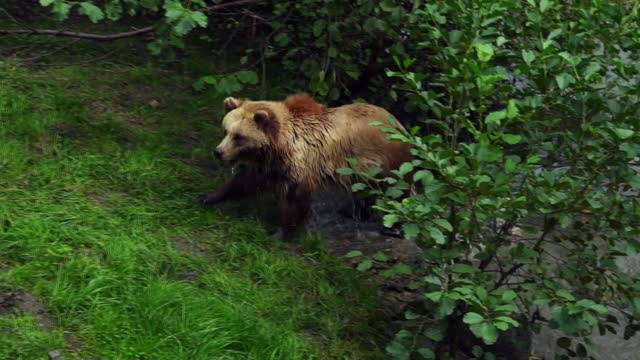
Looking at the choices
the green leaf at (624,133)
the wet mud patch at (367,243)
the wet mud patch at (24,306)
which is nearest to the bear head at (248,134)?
the wet mud patch at (367,243)

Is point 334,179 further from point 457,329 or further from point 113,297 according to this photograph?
point 113,297

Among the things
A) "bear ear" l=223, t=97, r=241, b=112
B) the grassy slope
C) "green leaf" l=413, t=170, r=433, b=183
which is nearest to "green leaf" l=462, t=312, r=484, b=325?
"green leaf" l=413, t=170, r=433, b=183

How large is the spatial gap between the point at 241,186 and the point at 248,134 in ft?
1.29

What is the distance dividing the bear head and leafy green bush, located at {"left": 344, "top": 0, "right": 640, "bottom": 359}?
1379 mm

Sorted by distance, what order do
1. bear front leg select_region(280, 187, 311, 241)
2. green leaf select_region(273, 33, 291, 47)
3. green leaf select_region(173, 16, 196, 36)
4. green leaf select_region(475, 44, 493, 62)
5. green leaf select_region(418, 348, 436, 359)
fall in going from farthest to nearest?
1. green leaf select_region(273, 33, 291, 47)
2. bear front leg select_region(280, 187, 311, 241)
3. green leaf select_region(173, 16, 196, 36)
4. green leaf select_region(418, 348, 436, 359)
5. green leaf select_region(475, 44, 493, 62)

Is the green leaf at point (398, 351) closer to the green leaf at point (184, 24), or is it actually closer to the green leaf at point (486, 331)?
the green leaf at point (486, 331)

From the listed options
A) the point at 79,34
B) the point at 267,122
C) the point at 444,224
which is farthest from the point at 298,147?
the point at 79,34

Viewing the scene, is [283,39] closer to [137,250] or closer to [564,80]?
[137,250]

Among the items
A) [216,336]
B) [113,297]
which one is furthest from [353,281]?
[113,297]

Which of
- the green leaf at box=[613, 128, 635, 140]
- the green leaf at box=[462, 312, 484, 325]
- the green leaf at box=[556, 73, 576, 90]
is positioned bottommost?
the green leaf at box=[462, 312, 484, 325]

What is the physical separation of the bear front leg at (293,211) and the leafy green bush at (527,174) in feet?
4.01

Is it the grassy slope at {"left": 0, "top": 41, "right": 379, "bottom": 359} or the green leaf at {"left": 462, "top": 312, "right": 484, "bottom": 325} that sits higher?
the green leaf at {"left": 462, "top": 312, "right": 484, "bottom": 325}

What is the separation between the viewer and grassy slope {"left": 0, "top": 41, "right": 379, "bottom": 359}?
4367mm

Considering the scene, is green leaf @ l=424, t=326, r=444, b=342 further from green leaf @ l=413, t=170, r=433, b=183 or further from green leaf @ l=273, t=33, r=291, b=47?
green leaf @ l=273, t=33, r=291, b=47
